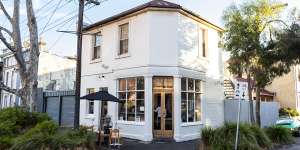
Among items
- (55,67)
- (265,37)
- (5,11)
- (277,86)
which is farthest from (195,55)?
(277,86)

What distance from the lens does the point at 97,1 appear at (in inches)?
644

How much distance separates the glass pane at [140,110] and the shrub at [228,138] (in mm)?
4894

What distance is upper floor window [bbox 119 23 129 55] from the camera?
65.0 ft

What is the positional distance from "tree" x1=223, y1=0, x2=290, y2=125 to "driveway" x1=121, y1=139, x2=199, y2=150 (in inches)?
227

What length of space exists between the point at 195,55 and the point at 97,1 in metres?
6.65

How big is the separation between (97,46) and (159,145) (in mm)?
9061

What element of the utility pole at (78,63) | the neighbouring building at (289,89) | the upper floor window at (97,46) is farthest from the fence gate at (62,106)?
the neighbouring building at (289,89)

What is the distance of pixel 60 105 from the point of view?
2603 centimetres

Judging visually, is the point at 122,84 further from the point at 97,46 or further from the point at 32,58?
the point at 32,58

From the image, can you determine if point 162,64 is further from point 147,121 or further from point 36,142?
point 36,142

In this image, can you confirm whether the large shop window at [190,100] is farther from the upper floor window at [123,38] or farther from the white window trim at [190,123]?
the upper floor window at [123,38]

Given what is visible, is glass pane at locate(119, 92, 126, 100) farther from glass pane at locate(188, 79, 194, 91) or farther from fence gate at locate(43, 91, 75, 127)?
fence gate at locate(43, 91, 75, 127)

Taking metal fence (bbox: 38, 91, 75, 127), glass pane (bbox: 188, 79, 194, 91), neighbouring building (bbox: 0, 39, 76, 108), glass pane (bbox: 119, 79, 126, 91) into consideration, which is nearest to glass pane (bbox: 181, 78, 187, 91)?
glass pane (bbox: 188, 79, 194, 91)

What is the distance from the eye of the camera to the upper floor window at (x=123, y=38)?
19.8 m
